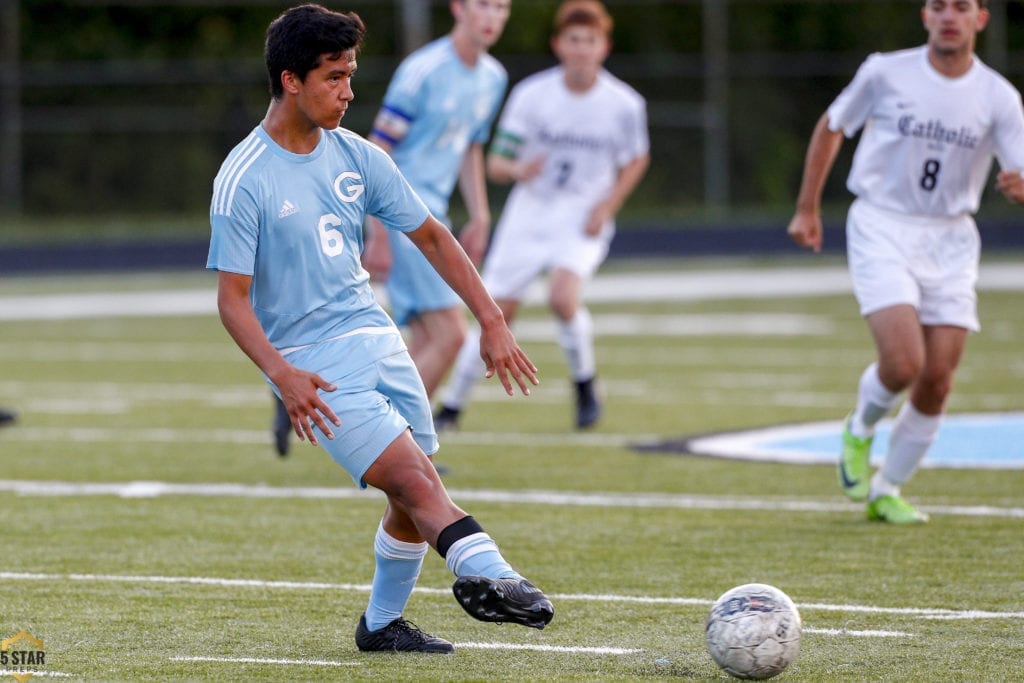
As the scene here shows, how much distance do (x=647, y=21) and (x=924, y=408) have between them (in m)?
24.4

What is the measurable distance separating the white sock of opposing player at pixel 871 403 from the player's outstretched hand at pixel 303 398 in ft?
11.0

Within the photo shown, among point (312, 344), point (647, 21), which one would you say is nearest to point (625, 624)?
point (312, 344)

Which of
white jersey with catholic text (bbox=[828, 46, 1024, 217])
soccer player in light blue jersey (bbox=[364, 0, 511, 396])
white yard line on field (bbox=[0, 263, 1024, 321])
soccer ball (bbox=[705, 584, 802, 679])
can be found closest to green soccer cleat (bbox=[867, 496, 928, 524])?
white jersey with catholic text (bbox=[828, 46, 1024, 217])

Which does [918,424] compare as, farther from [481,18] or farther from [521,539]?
[481,18]

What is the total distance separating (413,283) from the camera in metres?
9.30

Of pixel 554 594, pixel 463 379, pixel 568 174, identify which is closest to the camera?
pixel 554 594

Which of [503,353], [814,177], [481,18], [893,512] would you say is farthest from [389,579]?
[481,18]

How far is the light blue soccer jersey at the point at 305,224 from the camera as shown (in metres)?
5.07

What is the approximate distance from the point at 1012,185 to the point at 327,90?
3.25 meters

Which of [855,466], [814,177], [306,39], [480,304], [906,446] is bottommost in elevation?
[855,466]

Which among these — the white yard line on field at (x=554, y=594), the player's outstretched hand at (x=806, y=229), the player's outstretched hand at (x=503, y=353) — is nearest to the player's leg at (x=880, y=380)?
the player's outstretched hand at (x=806, y=229)

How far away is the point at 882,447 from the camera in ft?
31.9

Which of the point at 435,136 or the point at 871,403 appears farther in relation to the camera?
the point at 435,136

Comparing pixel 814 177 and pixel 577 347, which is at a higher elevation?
pixel 814 177
